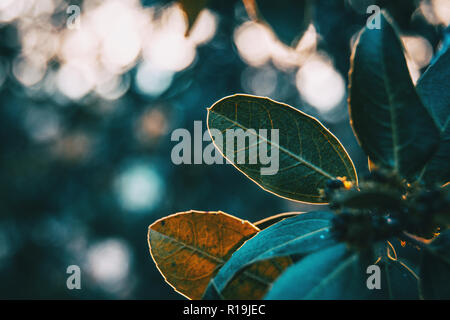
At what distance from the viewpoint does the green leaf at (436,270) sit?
2.32 feet

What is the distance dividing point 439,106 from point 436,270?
0.39 metres

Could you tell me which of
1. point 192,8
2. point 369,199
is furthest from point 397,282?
point 192,8

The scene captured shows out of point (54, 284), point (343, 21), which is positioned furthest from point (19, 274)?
point (343, 21)

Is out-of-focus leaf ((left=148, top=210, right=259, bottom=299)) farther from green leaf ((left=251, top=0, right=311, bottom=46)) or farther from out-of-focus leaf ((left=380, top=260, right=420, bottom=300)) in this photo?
green leaf ((left=251, top=0, right=311, bottom=46))

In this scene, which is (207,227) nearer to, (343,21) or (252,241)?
(252,241)

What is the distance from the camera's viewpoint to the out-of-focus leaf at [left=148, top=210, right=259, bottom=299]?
93 centimetres

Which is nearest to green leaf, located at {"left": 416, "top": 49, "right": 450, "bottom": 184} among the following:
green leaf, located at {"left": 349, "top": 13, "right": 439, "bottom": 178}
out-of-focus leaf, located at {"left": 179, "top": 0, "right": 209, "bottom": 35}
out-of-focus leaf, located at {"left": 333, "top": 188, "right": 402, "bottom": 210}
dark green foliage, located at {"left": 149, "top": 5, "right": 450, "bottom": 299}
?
dark green foliage, located at {"left": 149, "top": 5, "right": 450, "bottom": 299}

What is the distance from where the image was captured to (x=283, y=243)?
2.48 ft

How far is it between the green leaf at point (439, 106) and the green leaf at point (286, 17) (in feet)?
1.06

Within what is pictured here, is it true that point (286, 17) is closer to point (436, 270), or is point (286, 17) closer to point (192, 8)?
point (192, 8)

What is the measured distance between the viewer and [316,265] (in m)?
0.70

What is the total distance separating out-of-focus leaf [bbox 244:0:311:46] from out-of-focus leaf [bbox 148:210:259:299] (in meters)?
0.48

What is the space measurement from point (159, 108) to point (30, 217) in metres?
3.81

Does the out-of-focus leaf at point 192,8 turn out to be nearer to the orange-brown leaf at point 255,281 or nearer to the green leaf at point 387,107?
the green leaf at point 387,107
